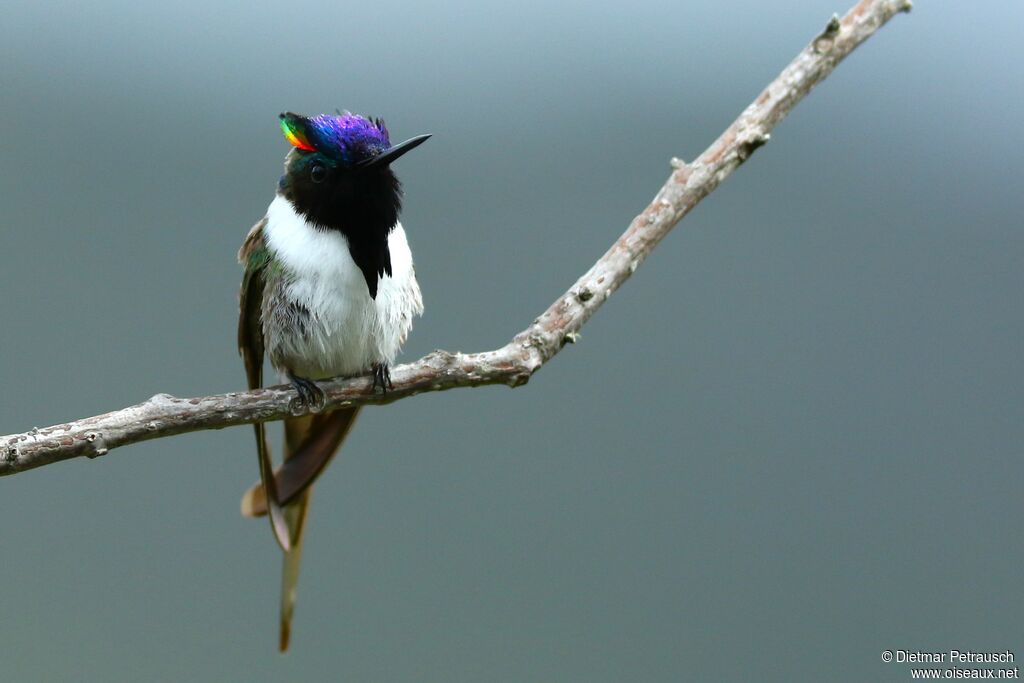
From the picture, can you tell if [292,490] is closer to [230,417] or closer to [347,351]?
[347,351]

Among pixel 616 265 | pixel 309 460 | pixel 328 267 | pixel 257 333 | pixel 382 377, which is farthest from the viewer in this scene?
pixel 309 460

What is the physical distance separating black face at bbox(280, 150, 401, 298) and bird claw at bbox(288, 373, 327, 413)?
26 cm

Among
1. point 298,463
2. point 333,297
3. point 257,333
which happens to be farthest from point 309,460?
point 333,297

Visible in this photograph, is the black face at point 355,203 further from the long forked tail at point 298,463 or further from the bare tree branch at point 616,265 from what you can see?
the long forked tail at point 298,463

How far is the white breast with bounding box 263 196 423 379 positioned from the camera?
7.34ft

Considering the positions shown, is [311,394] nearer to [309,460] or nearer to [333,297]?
[333,297]

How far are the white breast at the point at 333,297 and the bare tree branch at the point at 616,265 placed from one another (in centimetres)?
18

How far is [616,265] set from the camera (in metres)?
1.99

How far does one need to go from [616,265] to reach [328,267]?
0.66 metres

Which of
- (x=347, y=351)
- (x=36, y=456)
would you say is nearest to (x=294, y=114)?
(x=347, y=351)

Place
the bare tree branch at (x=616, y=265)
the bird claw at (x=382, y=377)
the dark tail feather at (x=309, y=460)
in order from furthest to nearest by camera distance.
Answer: the dark tail feather at (x=309, y=460)
the bird claw at (x=382, y=377)
the bare tree branch at (x=616, y=265)

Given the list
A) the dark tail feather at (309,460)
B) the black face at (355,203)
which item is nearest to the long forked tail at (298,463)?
the dark tail feather at (309,460)

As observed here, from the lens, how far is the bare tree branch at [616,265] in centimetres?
192

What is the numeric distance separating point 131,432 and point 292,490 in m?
1.04
